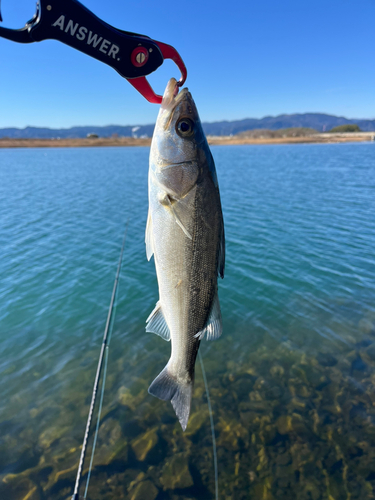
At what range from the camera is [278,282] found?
34.1ft

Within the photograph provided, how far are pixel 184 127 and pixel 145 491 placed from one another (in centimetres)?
535

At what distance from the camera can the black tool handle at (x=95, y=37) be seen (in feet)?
6.64

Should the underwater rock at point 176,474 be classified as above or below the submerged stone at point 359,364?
below

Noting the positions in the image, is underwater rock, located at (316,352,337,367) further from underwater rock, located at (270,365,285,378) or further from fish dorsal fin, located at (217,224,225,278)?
fish dorsal fin, located at (217,224,225,278)

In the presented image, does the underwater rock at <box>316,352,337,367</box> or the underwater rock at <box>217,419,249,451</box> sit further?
the underwater rock at <box>316,352,337,367</box>

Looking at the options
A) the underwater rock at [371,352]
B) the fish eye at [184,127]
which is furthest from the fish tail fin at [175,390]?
the underwater rock at [371,352]

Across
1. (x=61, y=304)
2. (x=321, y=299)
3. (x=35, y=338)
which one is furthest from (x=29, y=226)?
(x=321, y=299)

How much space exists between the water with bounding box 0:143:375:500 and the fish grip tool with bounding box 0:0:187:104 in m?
5.61

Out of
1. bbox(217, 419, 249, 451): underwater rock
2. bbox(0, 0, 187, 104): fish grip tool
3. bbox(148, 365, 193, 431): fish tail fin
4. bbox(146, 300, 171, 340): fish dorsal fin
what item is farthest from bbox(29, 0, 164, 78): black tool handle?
Answer: bbox(217, 419, 249, 451): underwater rock

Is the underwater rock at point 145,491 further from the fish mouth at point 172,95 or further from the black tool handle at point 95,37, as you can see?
the black tool handle at point 95,37

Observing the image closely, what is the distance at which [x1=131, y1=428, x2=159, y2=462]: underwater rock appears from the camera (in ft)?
17.3

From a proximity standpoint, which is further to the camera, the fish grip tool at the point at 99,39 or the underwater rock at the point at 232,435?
the underwater rock at the point at 232,435

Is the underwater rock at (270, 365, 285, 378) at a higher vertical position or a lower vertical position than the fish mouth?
lower

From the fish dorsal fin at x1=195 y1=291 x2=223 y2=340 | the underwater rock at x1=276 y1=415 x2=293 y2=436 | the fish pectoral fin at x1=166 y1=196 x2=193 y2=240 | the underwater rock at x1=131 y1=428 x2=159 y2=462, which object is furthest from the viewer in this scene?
the underwater rock at x1=276 y1=415 x2=293 y2=436
